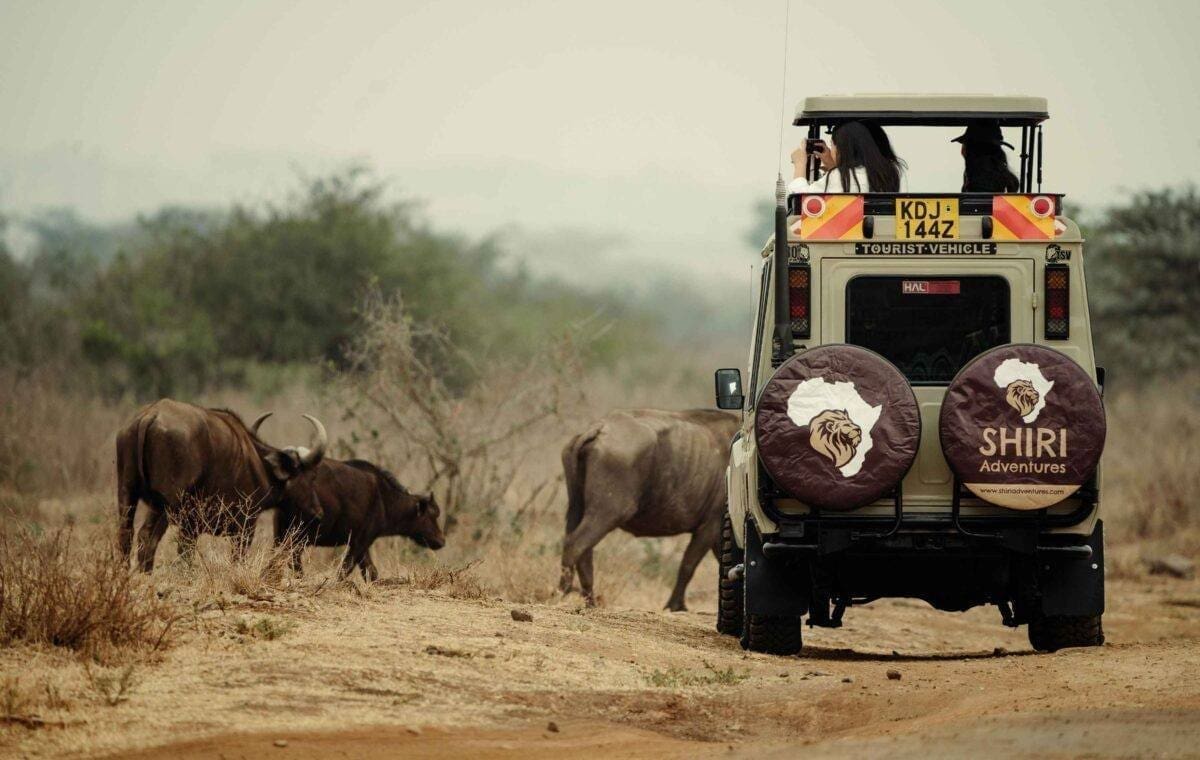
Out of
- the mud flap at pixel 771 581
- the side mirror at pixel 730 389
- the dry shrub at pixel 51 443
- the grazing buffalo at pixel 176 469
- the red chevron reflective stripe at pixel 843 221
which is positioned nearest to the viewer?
the red chevron reflective stripe at pixel 843 221

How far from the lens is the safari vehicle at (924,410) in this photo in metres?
8.31

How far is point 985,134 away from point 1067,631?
9.71 feet

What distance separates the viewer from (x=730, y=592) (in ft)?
35.1

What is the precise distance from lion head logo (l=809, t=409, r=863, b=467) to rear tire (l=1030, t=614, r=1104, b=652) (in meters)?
2.00

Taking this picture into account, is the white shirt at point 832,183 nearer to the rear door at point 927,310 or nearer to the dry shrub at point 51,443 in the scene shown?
the rear door at point 927,310

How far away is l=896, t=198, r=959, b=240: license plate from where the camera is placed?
8984 millimetres

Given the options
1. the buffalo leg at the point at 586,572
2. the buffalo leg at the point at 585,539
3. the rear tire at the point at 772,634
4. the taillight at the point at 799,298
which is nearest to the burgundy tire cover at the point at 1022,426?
the taillight at the point at 799,298

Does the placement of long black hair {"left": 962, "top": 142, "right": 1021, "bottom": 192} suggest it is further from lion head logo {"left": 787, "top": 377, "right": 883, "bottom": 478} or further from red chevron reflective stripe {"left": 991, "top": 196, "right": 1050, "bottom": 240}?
lion head logo {"left": 787, "top": 377, "right": 883, "bottom": 478}

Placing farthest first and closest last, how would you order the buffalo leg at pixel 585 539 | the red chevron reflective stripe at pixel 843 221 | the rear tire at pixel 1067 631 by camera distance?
the buffalo leg at pixel 585 539
the rear tire at pixel 1067 631
the red chevron reflective stripe at pixel 843 221

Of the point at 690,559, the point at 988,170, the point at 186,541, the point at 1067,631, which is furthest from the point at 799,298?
the point at 690,559

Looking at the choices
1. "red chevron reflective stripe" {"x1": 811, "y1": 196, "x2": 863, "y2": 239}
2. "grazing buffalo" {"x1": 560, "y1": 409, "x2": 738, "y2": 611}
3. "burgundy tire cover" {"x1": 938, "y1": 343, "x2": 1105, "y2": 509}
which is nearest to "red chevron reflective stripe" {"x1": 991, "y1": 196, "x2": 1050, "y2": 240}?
"red chevron reflective stripe" {"x1": 811, "y1": 196, "x2": 863, "y2": 239}

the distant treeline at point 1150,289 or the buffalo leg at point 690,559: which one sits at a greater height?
the distant treeline at point 1150,289

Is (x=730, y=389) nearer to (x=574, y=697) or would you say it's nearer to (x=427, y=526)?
(x=574, y=697)

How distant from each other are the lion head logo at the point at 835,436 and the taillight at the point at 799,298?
74 cm
